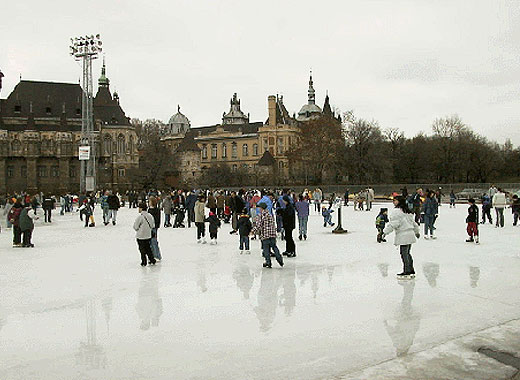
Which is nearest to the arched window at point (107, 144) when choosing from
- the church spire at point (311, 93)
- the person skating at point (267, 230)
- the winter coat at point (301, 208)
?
the church spire at point (311, 93)

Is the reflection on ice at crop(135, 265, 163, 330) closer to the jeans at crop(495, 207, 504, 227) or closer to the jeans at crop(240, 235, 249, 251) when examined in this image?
the jeans at crop(240, 235, 249, 251)

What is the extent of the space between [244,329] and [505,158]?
7876cm

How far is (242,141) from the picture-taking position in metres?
111

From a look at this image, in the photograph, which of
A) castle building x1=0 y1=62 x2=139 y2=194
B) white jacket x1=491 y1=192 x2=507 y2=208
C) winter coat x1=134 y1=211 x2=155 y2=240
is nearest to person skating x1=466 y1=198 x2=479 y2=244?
white jacket x1=491 y1=192 x2=507 y2=208

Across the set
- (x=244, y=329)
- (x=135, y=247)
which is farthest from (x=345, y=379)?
(x=135, y=247)

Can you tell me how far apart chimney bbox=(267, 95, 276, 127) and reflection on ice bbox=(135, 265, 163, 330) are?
93.7 meters

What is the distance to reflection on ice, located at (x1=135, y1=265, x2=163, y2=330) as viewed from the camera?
661 cm

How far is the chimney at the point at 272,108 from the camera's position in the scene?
102 meters

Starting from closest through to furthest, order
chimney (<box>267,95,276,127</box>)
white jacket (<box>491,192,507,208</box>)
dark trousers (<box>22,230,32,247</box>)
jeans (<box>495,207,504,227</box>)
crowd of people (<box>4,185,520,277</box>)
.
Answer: crowd of people (<box>4,185,520,277</box>) < dark trousers (<box>22,230,32,247</box>) < white jacket (<box>491,192,507,208</box>) < jeans (<box>495,207,504,227</box>) < chimney (<box>267,95,276,127</box>)

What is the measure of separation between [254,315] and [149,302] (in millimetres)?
1755

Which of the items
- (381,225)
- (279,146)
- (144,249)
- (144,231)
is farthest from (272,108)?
(144,231)

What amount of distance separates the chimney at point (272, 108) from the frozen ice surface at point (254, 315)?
299 feet

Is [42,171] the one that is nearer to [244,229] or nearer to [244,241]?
[244,241]

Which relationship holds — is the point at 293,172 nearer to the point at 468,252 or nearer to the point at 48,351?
the point at 468,252
